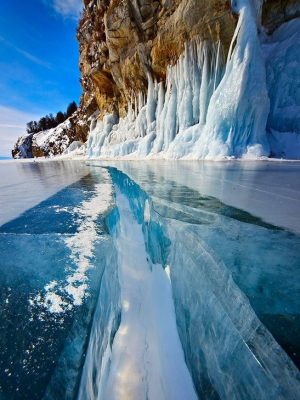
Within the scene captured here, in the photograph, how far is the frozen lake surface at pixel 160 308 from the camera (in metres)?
0.67

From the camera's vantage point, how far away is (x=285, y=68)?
38.4 feet

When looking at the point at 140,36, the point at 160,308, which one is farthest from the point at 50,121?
the point at 160,308

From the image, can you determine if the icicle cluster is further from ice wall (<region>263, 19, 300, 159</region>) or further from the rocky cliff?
ice wall (<region>263, 19, 300, 159</region>)

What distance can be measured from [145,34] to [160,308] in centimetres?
1955

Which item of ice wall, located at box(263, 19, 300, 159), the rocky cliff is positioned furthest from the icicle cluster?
ice wall, located at box(263, 19, 300, 159)

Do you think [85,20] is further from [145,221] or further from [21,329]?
[21,329]

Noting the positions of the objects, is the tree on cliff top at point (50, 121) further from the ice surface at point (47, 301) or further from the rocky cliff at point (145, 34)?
the ice surface at point (47, 301)

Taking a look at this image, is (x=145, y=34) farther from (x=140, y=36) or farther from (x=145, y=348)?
(x=145, y=348)

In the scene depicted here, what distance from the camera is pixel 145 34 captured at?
52.6 ft

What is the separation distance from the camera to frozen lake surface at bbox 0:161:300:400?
2.21 ft

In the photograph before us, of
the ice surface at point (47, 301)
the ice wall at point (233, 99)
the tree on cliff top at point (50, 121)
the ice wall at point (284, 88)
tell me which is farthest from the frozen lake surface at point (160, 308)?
the tree on cliff top at point (50, 121)

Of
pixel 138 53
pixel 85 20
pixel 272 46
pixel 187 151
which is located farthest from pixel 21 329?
pixel 85 20

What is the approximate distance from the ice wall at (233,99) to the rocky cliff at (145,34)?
664 millimetres

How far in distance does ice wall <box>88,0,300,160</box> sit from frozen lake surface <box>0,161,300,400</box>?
9.51 metres
